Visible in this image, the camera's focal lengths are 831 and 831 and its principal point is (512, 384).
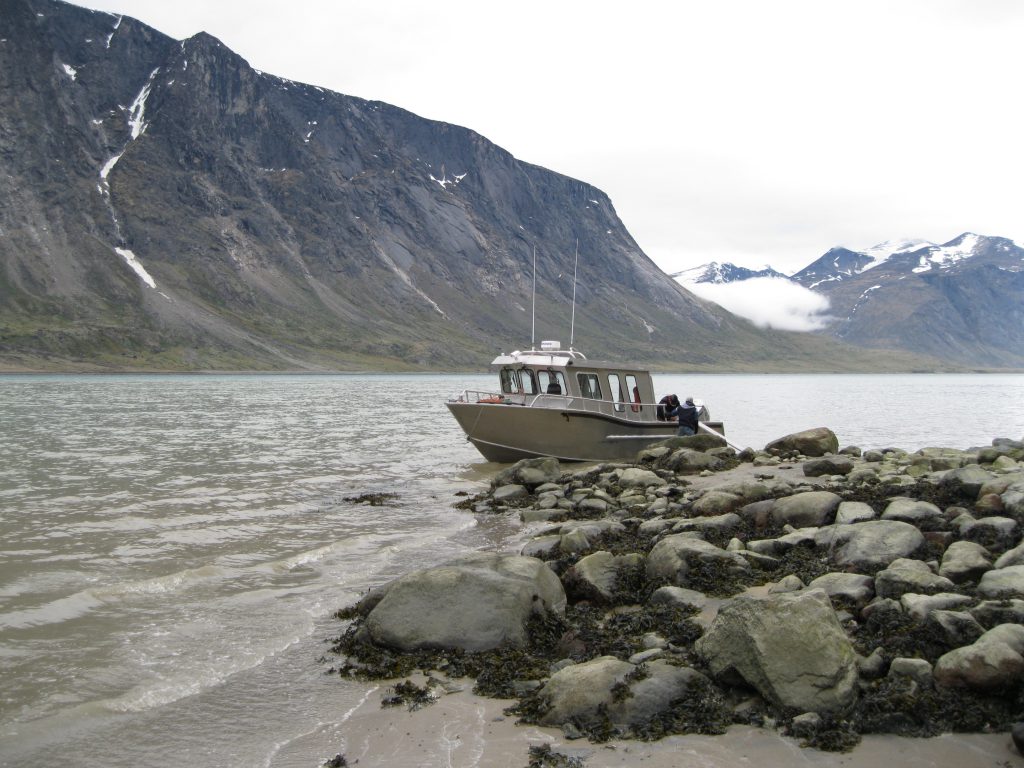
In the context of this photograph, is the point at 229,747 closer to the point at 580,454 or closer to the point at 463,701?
the point at 463,701

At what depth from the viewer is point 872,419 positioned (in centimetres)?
6300

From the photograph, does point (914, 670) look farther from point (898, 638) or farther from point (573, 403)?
point (573, 403)

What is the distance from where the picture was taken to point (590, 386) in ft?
100

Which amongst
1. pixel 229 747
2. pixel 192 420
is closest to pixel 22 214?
pixel 192 420

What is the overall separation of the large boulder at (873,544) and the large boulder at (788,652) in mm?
3575

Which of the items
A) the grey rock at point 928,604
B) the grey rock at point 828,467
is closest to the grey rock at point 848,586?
the grey rock at point 928,604

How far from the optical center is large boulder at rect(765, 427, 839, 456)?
87.7 ft

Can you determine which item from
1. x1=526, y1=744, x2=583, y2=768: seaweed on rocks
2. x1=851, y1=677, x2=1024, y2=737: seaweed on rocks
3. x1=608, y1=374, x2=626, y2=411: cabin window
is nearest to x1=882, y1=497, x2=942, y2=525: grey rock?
x1=851, y1=677, x2=1024, y2=737: seaweed on rocks

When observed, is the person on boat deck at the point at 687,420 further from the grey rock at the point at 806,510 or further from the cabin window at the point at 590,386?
the grey rock at the point at 806,510

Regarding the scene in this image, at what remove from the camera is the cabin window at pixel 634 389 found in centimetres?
3186

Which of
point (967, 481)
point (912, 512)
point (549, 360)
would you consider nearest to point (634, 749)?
point (912, 512)

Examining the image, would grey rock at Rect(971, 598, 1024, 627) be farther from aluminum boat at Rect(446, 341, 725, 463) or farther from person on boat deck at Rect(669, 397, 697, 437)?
person on boat deck at Rect(669, 397, 697, 437)

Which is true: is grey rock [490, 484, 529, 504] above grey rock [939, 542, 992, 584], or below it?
below

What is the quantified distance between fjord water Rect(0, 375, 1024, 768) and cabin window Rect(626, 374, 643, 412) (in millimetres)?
6421
